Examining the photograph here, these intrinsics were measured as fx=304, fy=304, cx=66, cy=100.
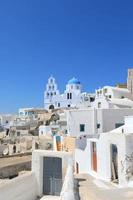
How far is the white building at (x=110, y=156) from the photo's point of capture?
14.6 m

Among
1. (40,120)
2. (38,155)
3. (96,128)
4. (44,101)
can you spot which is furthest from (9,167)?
(44,101)

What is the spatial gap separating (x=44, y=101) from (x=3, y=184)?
65.3 m

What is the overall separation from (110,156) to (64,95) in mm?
58628

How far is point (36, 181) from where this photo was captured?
1761 centimetres

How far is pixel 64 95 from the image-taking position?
75000mm

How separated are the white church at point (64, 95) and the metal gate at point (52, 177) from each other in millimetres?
50695

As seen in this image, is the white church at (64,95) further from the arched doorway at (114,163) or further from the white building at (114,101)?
the arched doorway at (114,163)

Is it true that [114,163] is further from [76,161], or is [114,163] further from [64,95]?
[64,95]

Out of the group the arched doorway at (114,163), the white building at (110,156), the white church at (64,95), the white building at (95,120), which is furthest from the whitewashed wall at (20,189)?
the white church at (64,95)

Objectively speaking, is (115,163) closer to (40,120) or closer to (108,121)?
(108,121)

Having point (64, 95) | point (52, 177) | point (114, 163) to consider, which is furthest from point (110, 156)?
point (64, 95)

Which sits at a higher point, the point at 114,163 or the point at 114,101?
the point at 114,101

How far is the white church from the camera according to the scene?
72544 mm

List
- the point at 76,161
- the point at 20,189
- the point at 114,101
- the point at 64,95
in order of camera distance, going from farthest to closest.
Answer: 1. the point at 64,95
2. the point at 114,101
3. the point at 76,161
4. the point at 20,189
